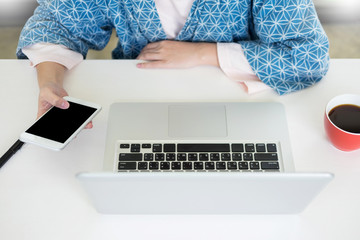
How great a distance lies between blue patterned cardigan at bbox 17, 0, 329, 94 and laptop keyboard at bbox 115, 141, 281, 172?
0.18 meters

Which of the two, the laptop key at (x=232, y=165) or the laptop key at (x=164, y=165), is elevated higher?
the laptop key at (x=164, y=165)

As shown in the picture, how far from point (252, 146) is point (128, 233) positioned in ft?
0.90

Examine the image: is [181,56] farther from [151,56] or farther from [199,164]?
[199,164]

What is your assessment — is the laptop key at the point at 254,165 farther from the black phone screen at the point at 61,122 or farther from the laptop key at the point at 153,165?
the black phone screen at the point at 61,122

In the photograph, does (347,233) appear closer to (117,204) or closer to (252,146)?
(252,146)

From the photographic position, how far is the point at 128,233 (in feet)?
1.93

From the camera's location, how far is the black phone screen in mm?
652

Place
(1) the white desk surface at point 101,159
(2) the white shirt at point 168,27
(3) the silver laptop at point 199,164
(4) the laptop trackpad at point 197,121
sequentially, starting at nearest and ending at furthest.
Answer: (3) the silver laptop at point 199,164
(1) the white desk surface at point 101,159
(4) the laptop trackpad at point 197,121
(2) the white shirt at point 168,27

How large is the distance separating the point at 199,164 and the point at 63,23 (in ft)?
1.62

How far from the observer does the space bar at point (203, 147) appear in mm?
659

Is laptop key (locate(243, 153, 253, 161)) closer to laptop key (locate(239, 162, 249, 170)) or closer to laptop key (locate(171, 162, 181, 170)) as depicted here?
laptop key (locate(239, 162, 249, 170))

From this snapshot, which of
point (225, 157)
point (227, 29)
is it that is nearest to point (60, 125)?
point (225, 157)

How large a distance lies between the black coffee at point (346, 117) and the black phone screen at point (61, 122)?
465 mm

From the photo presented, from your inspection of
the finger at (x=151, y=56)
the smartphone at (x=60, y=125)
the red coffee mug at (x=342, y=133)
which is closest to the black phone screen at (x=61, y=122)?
the smartphone at (x=60, y=125)
